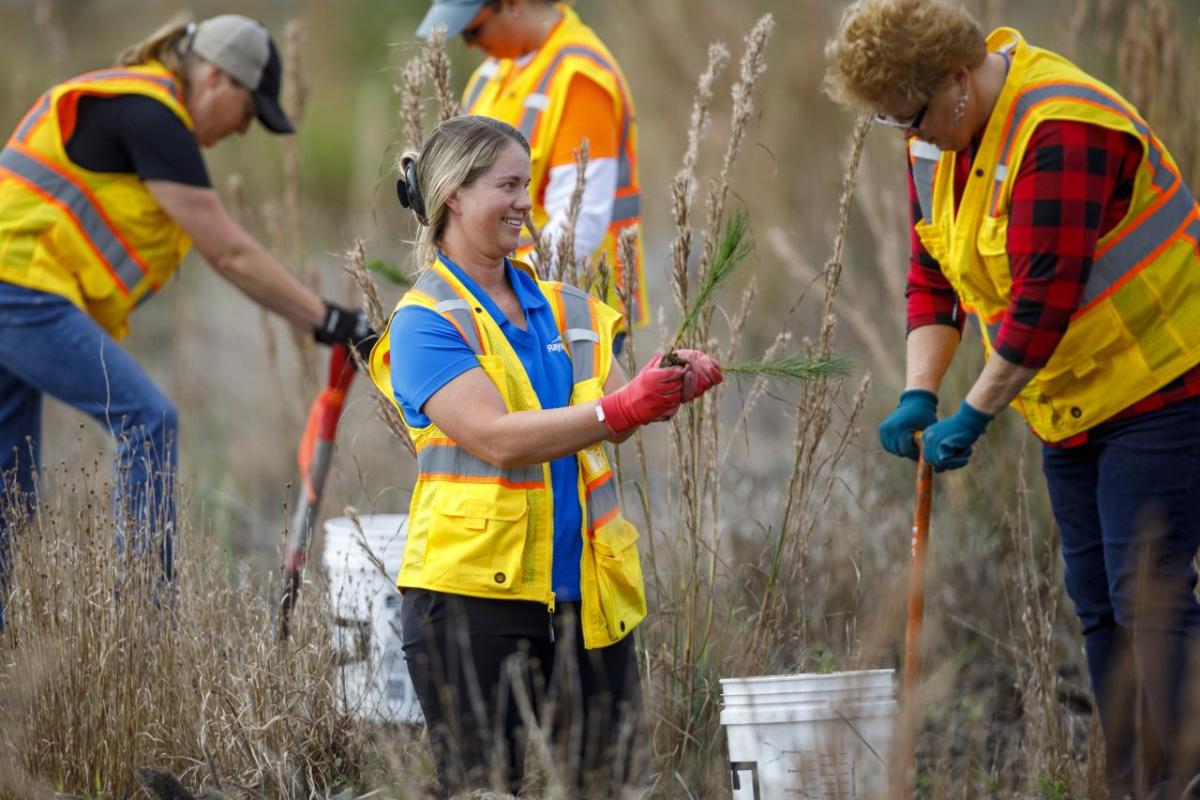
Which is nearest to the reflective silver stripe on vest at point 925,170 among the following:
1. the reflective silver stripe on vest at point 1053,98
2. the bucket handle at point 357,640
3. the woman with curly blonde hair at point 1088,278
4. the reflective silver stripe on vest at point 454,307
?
the woman with curly blonde hair at point 1088,278

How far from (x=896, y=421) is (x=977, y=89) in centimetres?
76

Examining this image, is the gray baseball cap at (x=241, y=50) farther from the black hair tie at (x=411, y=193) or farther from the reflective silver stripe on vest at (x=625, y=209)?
the black hair tie at (x=411, y=193)

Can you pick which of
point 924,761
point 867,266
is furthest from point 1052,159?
point 867,266

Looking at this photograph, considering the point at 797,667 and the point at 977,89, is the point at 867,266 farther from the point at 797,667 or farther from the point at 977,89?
the point at 977,89

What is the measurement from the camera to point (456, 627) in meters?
2.87

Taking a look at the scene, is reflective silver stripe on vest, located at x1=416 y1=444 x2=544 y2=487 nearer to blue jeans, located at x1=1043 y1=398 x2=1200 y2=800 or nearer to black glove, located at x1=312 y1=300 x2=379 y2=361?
blue jeans, located at x1=1043 y1=398 x2=1200 y2=800

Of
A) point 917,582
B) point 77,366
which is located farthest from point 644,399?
point 77,366

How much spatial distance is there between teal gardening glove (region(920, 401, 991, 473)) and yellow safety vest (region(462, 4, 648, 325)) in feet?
3.73

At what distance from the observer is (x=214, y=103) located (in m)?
4.63

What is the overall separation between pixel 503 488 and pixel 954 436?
0.96 m

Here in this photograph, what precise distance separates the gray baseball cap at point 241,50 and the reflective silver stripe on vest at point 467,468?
6.97 feet

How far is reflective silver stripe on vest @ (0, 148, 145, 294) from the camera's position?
4.43 metres

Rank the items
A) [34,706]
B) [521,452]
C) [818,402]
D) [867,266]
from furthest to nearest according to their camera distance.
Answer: [867,266] < [818,402] < [34,706] < [521,452]

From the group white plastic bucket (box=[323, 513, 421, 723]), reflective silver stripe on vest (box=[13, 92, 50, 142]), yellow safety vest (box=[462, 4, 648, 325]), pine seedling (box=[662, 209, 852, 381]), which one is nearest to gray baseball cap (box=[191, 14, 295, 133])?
reflective silver stripe on vest (box=[13, 92, 50, 142])
